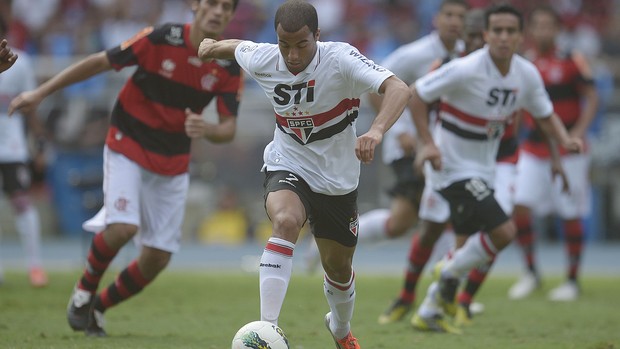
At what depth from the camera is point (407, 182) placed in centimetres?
1030

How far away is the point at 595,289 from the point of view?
40.9 ft

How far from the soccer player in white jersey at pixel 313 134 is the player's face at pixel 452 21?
4.02 m

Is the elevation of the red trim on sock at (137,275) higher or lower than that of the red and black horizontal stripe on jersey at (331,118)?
lower

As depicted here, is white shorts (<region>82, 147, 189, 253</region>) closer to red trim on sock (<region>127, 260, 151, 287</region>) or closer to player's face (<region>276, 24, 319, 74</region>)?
red trim on sock (<region>127, 260, 151, 287</region>)

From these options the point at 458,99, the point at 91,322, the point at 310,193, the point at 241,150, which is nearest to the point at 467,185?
the point at 458,99

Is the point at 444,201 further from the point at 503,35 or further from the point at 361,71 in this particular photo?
the point at 361,71

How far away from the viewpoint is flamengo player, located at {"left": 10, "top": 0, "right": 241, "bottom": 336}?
25.6 ft

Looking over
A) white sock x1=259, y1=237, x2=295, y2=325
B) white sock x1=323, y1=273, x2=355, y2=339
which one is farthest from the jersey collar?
white sock x1=323, y1=273, x2=355, y2=339

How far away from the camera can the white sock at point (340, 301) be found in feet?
21.7

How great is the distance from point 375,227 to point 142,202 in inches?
137

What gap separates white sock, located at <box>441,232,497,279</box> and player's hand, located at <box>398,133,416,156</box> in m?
1.76

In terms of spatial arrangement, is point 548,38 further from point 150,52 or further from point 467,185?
point 150,52

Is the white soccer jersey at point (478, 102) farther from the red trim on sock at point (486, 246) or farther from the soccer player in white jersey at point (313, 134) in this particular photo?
the soccer player in white jersey at point (313, 134)

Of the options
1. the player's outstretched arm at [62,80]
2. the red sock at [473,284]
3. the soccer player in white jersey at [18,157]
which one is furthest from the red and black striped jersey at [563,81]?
the player's outstretched arm at [62,80]
